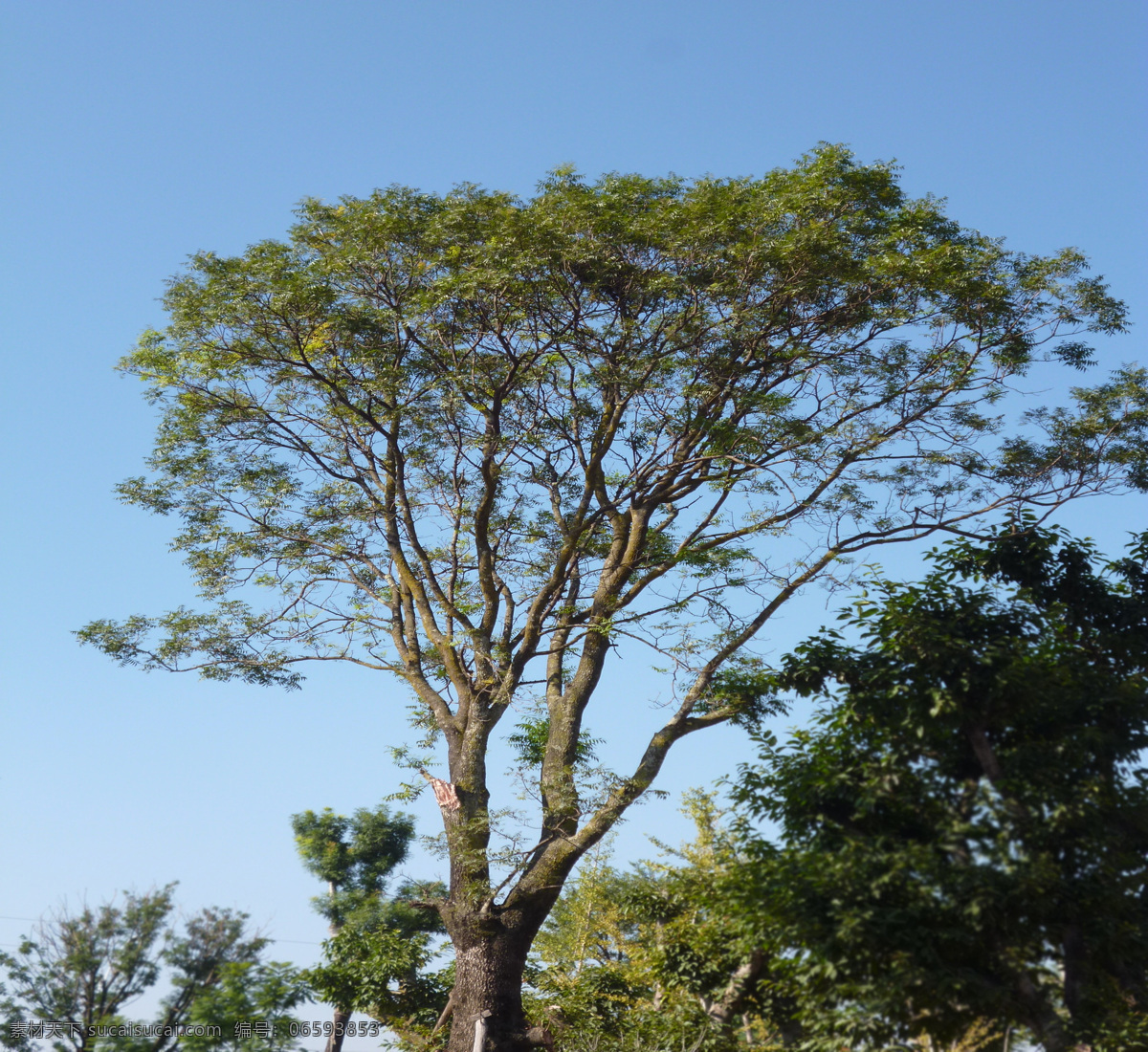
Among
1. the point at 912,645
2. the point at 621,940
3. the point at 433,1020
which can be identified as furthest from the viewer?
the point at 621,940

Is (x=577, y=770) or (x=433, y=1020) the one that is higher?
(x=577, y=770)

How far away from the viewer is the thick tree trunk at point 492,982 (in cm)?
857

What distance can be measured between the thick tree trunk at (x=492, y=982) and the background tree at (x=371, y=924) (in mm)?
585

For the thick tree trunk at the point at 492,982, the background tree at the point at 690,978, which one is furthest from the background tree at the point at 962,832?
the thick tree trunk at the point at 492,982

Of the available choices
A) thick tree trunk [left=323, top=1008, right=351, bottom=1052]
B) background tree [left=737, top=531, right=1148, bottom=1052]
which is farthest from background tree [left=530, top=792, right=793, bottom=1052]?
thick tree trunk [left=323, top=1008, right=351, bottom=1052]

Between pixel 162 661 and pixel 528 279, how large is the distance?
19.4 ft

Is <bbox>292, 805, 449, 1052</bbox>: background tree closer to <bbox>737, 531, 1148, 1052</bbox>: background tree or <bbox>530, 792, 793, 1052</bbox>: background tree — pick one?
<bbox>530, 792, 793, 1052</bbox>: background tree

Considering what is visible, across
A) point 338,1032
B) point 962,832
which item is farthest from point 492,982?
point 338,1032

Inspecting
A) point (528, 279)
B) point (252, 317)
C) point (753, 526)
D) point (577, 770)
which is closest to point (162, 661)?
point (252, 317)

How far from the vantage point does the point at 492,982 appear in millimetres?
8711

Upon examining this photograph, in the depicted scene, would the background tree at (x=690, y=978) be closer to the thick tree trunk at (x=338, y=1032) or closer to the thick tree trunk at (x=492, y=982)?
the thick tree trunk at (x=492, y=982)

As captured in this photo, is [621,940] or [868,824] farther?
[621,940]

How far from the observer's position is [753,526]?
34.1 ft

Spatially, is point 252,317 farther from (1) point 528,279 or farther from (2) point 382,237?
(1) point 528,279
